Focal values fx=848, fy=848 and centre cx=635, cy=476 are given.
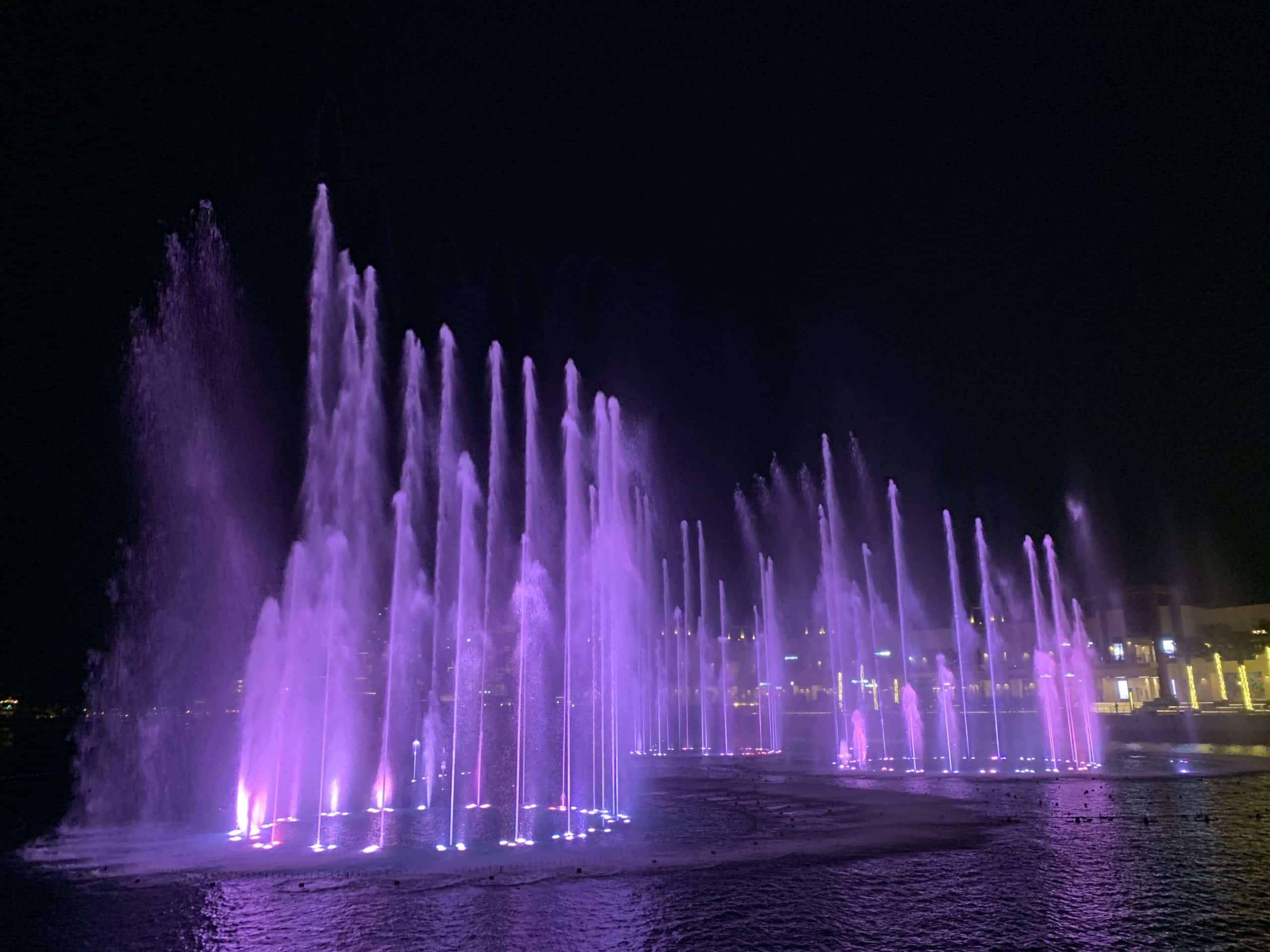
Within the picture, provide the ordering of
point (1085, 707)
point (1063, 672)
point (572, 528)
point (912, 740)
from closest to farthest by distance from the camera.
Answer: point (572, 528), point (1085, 707), point (1063, 672), point (912, 740)

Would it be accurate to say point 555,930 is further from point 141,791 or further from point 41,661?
point 41,661

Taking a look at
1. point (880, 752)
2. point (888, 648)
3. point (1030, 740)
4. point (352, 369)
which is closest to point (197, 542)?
point (352, 369)

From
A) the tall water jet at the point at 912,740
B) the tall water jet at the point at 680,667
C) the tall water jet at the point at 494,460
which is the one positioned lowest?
the tall water jet at the point at 912,740

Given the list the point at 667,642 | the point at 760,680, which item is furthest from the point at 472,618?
the point at 760,680

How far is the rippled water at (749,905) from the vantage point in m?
9.18

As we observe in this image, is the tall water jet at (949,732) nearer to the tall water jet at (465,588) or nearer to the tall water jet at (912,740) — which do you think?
the tall water jet at (912,740)

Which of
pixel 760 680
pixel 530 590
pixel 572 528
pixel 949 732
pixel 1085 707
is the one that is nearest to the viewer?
pixel 572 528

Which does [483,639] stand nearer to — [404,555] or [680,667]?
[404,555]

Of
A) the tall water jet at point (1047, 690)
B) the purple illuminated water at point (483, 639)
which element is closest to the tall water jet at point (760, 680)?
the purple illuminated water at point (483, 639)

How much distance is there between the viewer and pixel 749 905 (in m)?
10.5

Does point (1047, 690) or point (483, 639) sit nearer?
point (483, 639)

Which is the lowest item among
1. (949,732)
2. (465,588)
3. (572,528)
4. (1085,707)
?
(949,732)

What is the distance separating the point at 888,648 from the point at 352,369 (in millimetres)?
91720

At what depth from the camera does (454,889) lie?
1174cm
